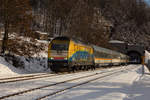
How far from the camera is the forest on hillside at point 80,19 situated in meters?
22.0

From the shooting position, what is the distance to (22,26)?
73.8ft

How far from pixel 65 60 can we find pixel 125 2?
4399 inches

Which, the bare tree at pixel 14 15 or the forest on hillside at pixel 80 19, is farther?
the forest on hillside at pixel 80 19

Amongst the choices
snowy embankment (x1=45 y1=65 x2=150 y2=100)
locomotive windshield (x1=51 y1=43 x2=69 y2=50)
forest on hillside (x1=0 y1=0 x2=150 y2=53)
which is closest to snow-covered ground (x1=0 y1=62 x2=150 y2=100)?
snowy embankment (x1=45 y1=65 x2=150 y2=100)

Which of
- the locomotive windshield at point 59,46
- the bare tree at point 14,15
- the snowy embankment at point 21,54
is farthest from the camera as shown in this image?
the snowy embankment at point 21,54

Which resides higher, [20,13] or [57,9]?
[57,9]

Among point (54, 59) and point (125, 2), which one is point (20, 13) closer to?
point (54, 59)

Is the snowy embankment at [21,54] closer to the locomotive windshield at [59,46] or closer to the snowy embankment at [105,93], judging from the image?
the locomotive windshield at [59,46]

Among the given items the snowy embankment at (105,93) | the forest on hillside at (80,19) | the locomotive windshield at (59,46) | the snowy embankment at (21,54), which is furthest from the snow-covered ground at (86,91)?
the forest on hillside at (80,19)

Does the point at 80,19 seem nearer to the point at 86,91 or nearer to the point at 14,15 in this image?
the point at 14,15

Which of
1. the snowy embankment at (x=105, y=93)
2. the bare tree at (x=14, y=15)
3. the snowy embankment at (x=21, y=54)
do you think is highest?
the bare tree at (x=14, y=15)

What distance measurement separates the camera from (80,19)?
201 ft

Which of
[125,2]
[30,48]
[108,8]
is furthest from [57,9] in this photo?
[125,2]

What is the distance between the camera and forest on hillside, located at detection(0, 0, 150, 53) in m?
22.0
